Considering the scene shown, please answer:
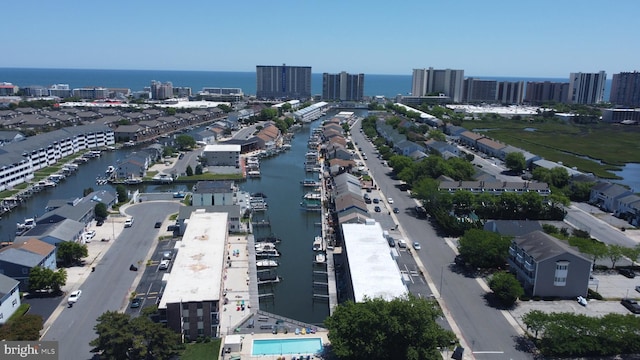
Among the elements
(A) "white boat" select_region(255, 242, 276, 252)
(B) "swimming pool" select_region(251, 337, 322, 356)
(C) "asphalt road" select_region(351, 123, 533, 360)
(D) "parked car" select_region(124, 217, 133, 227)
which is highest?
(D) "parked car" select_region(124, 217, 133, 227)

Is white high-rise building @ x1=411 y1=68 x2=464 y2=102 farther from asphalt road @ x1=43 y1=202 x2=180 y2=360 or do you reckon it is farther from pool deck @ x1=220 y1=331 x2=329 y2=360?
pool deck @ x1=220 y1=331 x2=329 y2=360

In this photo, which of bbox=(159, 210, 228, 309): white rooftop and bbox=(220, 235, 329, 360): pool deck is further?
bbox=(159, 210, 228, 309): white rooftop

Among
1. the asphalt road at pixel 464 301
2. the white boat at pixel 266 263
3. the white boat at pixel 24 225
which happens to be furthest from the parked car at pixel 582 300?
the white boat at pixel 24 225

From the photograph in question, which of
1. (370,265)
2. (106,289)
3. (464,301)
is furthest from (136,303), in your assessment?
(464,301)

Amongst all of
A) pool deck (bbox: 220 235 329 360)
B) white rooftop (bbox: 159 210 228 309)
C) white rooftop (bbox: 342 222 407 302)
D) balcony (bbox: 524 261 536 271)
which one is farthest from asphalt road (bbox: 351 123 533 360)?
white rooftop (bbox: 159 210 228 309)

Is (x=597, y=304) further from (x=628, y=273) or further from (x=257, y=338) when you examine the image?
(x=257, y=338)

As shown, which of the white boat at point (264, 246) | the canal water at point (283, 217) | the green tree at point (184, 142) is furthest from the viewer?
the green tree at point (184, 142)

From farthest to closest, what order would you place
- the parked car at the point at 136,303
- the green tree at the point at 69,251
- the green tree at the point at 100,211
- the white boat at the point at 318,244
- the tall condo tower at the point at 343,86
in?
the tall condo tower at the point at 343,86 < the green tree at the point at 100,211 < the white boat at the point at 318,244 < the green tree at the point at 69,251 < the parked car at the point at 136,303
